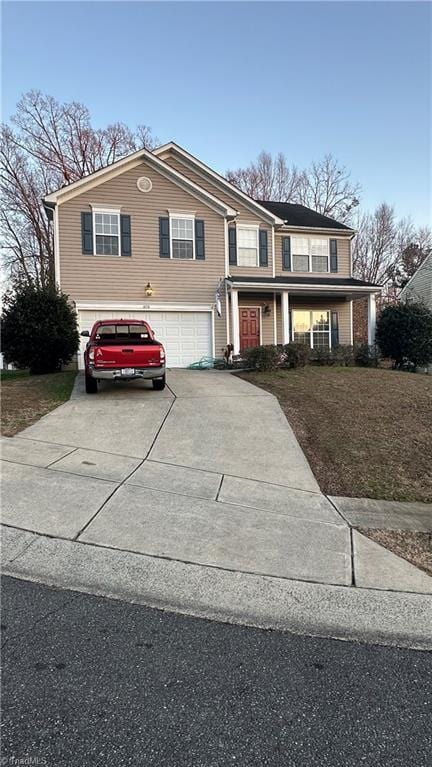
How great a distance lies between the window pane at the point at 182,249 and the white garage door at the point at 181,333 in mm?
2179

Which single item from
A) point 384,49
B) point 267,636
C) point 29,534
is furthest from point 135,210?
point 267,636

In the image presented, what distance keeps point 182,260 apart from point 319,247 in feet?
22.2

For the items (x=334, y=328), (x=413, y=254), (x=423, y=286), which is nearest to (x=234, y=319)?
(x=334, y=328)

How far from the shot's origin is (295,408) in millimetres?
9578

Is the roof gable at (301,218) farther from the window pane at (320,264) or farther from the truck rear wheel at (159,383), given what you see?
the truck rear wheel at (159,383)

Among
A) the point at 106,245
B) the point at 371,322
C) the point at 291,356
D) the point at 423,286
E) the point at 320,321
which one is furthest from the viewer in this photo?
the point at 423,286

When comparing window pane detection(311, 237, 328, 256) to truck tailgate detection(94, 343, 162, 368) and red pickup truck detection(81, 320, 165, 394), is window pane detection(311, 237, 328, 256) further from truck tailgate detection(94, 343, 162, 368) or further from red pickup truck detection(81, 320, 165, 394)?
truck tailgate detection(94, 343, 162, 368)

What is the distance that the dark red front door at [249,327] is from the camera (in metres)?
18.3

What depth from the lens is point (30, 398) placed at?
1016 cm

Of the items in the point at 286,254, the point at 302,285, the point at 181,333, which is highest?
the point at 286,254

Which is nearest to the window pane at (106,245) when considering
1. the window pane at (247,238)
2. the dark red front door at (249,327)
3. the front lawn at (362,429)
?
the window pane at (247,238)

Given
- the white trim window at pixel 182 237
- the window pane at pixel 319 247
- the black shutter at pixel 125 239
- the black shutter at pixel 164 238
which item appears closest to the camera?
the black shutter at pixel 125 239

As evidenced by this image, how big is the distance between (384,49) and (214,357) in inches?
412

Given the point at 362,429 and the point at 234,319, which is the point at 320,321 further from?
the point at 362,429
